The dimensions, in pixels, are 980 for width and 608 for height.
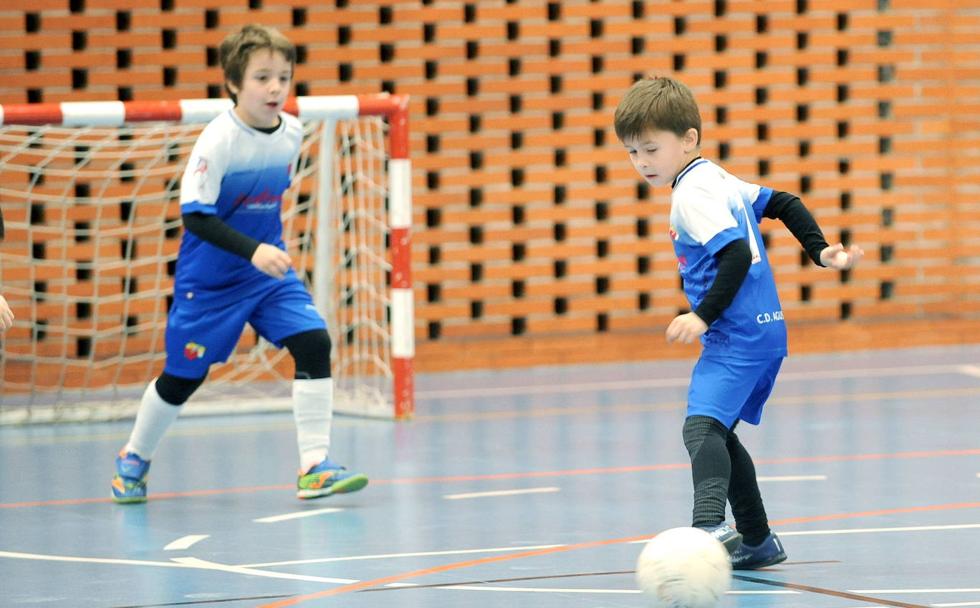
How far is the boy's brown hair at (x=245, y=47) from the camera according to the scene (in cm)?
499

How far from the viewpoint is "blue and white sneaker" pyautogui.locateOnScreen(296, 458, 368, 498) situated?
201 inches

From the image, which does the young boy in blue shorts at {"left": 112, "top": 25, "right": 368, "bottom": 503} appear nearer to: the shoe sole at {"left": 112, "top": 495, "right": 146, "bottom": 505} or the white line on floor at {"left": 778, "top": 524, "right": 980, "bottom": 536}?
the shoe sole at {"left": 112, "top": 495, "right": 146, "bottom": 505}

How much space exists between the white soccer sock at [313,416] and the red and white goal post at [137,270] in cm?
223

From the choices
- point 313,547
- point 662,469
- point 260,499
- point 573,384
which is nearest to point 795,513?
point 662,469

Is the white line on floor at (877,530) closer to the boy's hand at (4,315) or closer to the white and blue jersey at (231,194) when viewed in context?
the white and blue jersey at (231,194)

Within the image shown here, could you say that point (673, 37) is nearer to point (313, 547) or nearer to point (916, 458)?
point (916, 458)

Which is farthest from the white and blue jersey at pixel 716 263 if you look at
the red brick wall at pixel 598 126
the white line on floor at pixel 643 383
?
the red brick wall at pixel 598 126

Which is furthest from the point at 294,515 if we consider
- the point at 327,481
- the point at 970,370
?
the point at 970,370

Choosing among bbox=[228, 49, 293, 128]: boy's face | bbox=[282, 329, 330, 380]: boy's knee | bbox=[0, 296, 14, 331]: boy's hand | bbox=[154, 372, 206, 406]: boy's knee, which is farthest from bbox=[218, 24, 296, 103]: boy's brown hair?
bbox=[0, 296, 14, 331]: boy's hand

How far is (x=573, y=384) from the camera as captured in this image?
8.59 metres

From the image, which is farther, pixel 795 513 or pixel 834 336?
pixel 834 336

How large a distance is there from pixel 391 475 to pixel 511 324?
3.93 meters

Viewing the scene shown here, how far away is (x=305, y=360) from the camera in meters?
5.33

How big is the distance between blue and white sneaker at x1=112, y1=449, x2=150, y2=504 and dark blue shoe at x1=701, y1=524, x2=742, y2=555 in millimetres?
2366
